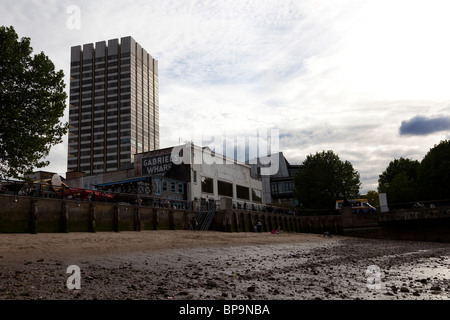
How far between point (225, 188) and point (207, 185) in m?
5.69

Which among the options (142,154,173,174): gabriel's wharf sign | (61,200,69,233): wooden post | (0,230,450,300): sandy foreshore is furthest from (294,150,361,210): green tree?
(0,230,450,300): sandy foreshore

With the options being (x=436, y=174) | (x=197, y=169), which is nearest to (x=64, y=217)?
(x=197, y=169)

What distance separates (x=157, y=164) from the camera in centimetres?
5500

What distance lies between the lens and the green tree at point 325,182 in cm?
7281

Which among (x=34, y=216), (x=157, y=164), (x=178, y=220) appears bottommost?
(x=178, y=220)

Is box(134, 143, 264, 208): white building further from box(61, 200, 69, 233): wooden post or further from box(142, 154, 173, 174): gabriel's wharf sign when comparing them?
box(61, 200, 69, 233): wooden post

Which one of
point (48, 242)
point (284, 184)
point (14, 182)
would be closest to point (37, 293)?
point (48, 242)

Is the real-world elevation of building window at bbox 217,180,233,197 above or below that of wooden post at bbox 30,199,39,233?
above

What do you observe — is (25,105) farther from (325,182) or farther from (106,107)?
(106,107)

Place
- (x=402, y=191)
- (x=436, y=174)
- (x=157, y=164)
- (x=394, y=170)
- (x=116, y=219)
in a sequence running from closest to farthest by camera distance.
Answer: (x=116, y=219) < (x=157, y=164) < (x=436, y=174) < (x=402, y=191) < (x=394, y=170)

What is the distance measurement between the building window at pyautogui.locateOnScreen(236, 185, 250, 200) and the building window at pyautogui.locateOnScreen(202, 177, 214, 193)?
28.5 ft

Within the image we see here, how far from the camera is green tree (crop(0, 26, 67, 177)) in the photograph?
2291 centimetres

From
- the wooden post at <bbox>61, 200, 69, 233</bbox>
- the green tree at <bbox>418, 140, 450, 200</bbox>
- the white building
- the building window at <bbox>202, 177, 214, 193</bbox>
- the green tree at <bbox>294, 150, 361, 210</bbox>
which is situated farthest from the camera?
the green tree at <bbox>294, 150, 361, 210</bbox>

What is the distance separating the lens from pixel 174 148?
5325cm
